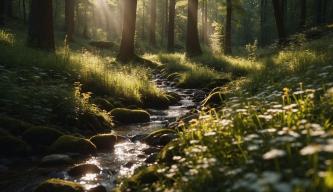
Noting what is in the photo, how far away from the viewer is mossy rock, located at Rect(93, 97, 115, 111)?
10.2m

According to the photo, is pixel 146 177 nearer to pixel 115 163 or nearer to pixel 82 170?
pixel 82 170

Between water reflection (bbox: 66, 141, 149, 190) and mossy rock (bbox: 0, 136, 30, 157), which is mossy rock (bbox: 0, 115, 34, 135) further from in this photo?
water reflection (bbox: 66, 141, 149, 190)

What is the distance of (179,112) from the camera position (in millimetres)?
10891

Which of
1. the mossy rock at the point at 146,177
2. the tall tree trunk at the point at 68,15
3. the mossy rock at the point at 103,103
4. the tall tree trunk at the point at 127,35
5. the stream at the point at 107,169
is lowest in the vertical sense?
the stream at the point at 107,169

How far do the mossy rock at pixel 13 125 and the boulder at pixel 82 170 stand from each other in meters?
1.86

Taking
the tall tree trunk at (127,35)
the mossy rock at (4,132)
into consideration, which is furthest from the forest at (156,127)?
the tall tree trunk at (127,35)

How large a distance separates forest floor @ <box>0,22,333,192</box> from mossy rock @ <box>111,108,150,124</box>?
5cm

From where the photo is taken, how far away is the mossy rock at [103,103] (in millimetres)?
10184

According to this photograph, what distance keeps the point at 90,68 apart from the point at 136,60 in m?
8.17

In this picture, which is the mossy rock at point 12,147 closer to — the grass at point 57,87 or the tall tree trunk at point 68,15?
the grass at point 57,87

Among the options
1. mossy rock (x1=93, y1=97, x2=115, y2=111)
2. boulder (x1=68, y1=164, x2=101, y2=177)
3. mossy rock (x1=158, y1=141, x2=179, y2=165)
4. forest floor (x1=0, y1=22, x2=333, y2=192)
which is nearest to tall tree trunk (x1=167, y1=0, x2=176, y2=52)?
forest floor (x1=0, y1=22, x2=333, y2=192)

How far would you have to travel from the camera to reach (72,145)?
737 cm

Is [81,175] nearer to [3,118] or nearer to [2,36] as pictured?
[3,118]

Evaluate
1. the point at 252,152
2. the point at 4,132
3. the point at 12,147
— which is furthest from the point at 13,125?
the point at 252,152
